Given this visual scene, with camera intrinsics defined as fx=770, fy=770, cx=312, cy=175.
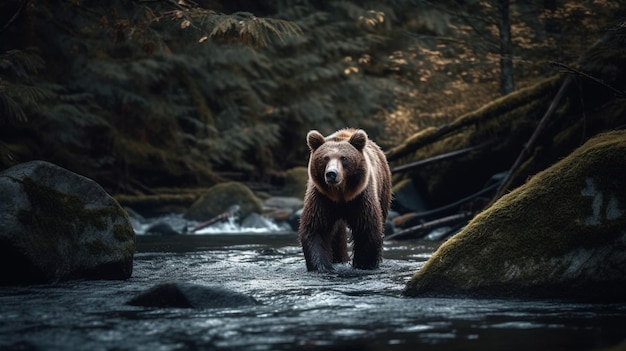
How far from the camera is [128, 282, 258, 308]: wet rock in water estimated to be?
16.4 feet

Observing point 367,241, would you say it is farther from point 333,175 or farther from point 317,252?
point 333,175

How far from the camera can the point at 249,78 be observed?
2241 cm

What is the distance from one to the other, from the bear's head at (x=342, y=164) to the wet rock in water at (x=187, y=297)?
101 inches

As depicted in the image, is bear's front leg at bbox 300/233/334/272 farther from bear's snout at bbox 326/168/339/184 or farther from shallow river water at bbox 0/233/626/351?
bear's snout at bbox 326/168/339/184

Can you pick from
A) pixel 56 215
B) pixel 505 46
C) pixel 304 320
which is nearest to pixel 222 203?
pixel 505 46

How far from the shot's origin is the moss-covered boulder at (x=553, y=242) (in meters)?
5.22

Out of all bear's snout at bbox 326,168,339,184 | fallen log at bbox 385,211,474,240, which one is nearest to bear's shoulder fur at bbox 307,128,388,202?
bear's snout at bbox 326,168,339,184

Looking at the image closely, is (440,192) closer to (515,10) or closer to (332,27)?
(515,10)

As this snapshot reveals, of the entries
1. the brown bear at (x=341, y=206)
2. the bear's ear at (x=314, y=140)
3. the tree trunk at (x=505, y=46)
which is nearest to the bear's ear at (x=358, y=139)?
the brown bear at (x=341, y=206)

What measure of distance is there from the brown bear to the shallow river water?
3.31ft

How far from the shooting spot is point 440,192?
44.9 ft

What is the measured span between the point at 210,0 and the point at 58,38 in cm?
457

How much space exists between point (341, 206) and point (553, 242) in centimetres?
285

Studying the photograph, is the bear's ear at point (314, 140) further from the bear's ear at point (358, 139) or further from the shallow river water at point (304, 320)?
the shallow river water at point (304, 320)
